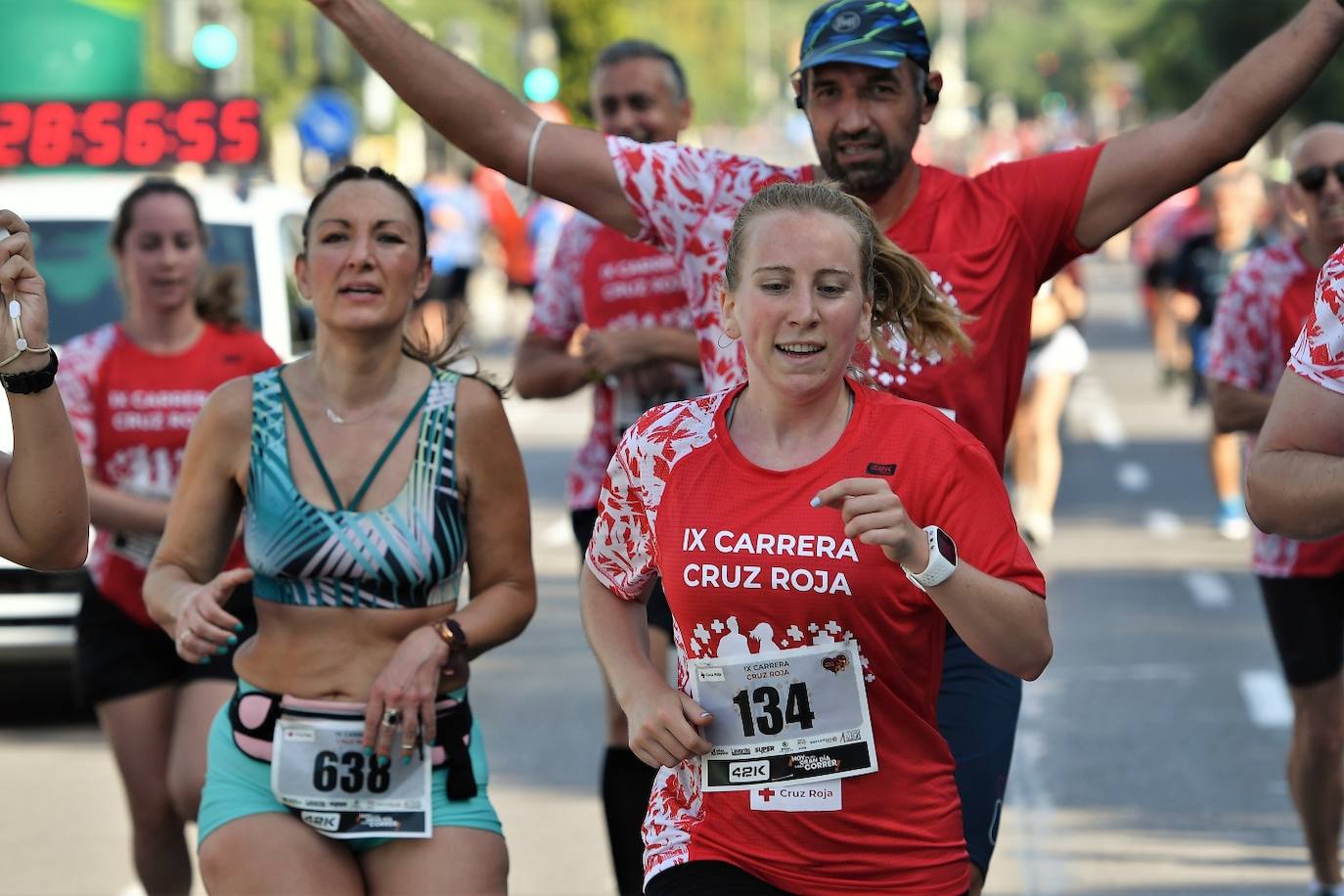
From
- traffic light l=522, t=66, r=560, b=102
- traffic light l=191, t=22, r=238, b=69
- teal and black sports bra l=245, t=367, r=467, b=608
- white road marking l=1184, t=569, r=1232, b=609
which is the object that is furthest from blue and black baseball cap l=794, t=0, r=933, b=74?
traffic light l=522, t=66, r=560, b=102

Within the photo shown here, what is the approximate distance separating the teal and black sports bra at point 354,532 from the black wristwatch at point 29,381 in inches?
29.9

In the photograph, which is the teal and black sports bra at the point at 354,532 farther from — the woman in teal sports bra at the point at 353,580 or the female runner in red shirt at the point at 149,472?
the female runner in red shirt at the point at 149,472

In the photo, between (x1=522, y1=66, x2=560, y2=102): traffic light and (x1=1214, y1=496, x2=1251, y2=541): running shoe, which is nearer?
(x1=1214, y1=496, x2=1251, y2=541): running shoe

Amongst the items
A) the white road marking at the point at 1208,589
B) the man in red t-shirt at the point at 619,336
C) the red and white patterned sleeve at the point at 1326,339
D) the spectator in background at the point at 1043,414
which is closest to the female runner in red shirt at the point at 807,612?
the red and white patterned sleeve at the point at 1326,339

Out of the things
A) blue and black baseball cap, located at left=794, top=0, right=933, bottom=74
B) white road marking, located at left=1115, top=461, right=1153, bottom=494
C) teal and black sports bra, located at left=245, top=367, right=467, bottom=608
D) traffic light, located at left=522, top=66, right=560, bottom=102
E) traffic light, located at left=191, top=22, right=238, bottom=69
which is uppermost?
traffic light, located at left=522, top=66, right=560, bottom=102

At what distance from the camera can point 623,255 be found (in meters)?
6.83

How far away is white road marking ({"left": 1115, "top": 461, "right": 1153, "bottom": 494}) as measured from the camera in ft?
56.1

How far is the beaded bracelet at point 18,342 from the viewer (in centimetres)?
393

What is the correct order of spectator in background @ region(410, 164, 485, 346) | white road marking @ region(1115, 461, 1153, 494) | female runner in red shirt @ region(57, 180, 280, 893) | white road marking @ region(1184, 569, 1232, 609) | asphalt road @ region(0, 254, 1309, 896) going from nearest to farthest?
1. female runner in red shirt @ region(57, 180, 280, 893)
2. asphalt road @ region(0, 254, 1309, 896)
3. white road marking @ region(1184, 569, 1232, 609)
4. white road marking @ region(1115, 461, 1153, 494)
5. spectator in background @ region(410, 164, 485, 346)

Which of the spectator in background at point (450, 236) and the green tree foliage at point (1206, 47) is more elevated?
the green tree foliage at point (1206, 47)

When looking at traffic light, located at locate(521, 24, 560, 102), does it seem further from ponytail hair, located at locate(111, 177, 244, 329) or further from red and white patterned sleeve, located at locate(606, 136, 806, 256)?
red and white patterned sleeve, located at locate(606, 136, 806, 256)

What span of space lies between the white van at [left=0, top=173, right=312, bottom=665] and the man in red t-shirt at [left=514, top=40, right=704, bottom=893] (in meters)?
2.84

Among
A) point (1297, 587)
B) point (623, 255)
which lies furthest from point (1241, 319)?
point (623, 255)

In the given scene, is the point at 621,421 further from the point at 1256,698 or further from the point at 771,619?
the point at 1256,698
